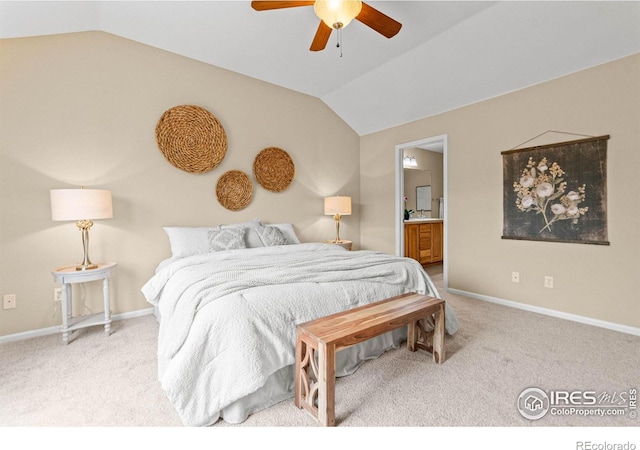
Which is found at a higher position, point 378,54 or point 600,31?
point 378,54

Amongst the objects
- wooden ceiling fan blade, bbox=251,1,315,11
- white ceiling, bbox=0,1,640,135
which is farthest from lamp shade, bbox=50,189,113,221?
wooden ceiling fan blade, bbox=251,1,315,11

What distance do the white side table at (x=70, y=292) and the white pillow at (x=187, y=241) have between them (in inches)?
22.4

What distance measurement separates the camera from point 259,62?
11.7ft

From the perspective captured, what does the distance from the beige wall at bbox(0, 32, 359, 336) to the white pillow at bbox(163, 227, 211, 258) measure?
0.23 metres

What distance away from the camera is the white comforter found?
1533 mm

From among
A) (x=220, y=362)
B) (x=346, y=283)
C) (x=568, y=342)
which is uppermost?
(x=346, y=283)

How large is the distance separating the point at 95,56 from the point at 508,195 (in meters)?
4.57

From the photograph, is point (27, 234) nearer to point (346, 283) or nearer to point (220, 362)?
point (220, 362)

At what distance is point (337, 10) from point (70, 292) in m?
3.31

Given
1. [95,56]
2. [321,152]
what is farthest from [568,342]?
[95,56]

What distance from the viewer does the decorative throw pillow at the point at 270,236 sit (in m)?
3.50
